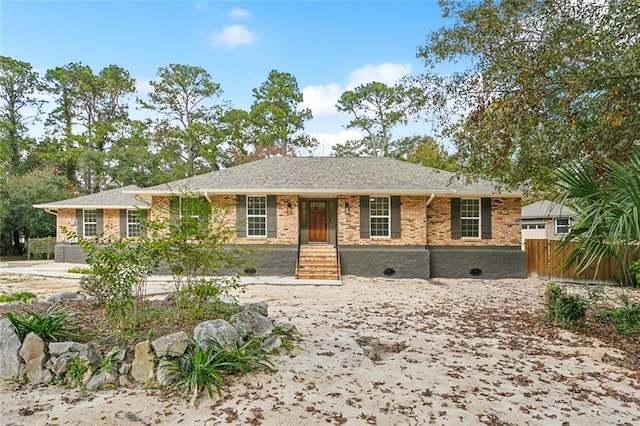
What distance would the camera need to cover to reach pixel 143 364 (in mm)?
3693

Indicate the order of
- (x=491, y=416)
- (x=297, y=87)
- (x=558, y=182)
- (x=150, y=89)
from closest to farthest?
1. (x=491, y=416)
2. (x=558, y=182)
3. (x=150, y=89)
4. (x=297, y=87)

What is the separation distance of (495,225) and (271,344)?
10.6m

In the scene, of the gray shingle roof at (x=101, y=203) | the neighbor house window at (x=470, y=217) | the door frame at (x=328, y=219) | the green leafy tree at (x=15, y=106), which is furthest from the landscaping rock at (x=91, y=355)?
the green leafy tree at (x=15, y=106)

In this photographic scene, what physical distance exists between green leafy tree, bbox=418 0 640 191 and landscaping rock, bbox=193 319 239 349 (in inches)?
225

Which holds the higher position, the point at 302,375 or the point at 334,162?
the point at 334,162

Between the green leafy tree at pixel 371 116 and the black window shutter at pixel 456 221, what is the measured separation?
1588 centimetres

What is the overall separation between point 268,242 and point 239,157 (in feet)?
50.4

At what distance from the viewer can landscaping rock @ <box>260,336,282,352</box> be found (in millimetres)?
4414

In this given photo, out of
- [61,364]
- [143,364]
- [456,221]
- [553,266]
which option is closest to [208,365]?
[143,364]

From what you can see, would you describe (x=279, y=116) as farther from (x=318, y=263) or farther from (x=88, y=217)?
(x=318, y=263)

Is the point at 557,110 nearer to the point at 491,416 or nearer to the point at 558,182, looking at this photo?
the point at 558,182

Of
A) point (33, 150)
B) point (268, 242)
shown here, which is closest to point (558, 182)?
point (268, 242)

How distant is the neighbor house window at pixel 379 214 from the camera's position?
39.8 ft

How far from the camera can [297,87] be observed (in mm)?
27547
